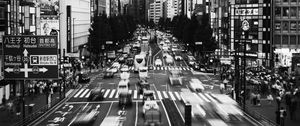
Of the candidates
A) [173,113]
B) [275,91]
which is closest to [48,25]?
[275,91]

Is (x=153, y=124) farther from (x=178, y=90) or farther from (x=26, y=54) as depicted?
(x=178, y=90)

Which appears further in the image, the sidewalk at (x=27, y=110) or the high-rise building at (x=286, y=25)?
the high-rise building at (x=286, y=25)

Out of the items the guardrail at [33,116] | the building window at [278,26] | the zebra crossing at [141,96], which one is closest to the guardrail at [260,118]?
the zebra crossing at [141,96]

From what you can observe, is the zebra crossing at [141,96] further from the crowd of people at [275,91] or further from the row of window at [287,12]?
the row of window at [287,12]

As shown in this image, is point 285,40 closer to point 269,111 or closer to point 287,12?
point 287,12

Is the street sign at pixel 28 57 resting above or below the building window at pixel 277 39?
below

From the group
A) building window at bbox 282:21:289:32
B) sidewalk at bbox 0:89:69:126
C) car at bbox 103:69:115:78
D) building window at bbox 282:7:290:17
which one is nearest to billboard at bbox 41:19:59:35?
car at bbox 103:69:115:78
